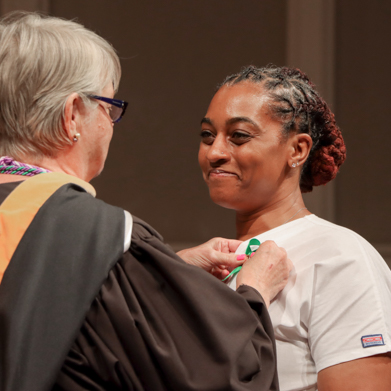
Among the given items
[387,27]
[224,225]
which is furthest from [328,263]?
[387,27]

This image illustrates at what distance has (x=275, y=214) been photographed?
1.73 m

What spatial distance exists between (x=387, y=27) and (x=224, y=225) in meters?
1.88

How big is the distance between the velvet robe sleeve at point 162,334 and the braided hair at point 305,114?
30.0 inches

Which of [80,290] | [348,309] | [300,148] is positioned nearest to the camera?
[80,290]

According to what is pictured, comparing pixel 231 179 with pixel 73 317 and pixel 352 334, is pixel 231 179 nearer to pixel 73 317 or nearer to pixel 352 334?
pixel 352 334

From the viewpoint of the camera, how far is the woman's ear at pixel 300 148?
1.70 meters

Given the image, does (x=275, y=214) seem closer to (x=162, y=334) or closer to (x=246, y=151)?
(x=246, y=151)

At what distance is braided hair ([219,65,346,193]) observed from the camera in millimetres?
1681

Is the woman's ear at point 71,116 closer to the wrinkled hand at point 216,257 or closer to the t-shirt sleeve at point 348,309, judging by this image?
the wrinkled hand at point 216,257

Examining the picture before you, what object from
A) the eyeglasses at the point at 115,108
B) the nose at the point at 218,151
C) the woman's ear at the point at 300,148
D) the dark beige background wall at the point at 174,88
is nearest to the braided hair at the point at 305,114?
the woman's ear at the point at 300,148

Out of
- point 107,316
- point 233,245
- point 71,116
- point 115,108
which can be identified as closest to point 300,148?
point 233,245

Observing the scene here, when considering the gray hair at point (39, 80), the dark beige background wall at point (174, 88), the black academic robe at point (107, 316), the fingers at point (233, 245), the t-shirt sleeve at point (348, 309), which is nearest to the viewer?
the black academic robe at point (107, 316)

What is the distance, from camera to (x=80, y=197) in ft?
3.64

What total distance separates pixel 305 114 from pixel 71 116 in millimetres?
836
